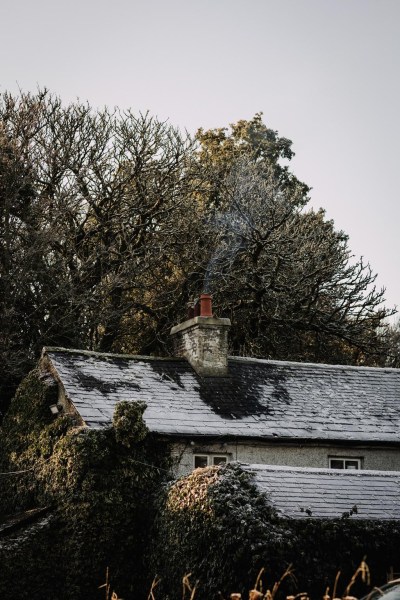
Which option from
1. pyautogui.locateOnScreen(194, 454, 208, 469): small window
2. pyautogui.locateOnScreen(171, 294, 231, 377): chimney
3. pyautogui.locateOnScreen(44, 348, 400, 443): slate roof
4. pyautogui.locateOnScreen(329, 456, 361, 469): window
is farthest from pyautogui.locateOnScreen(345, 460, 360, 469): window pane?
pyautogui.locateOnScreen(171, 294, 231, 377): chimney

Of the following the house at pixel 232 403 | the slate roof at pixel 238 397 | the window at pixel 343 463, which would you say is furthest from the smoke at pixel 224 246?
the window at pixel 343 463

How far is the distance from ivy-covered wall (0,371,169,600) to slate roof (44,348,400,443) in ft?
2.03

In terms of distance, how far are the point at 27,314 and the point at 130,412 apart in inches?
359

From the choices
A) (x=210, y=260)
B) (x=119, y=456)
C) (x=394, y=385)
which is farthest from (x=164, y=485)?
(x=210, y=260)

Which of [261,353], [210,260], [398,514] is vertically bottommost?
[398,514]

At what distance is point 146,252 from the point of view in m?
27.7

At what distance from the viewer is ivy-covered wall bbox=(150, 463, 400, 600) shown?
13.2m

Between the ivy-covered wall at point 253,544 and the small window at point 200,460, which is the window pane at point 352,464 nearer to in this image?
the small window at point 200,460

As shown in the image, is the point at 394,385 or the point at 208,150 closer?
the point at 394,385

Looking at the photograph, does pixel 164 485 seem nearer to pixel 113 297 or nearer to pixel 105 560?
pixel 105 560

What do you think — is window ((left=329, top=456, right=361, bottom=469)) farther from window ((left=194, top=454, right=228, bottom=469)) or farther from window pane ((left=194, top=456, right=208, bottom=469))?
window pane ((left=194, top=456, right=208, bottom=469))

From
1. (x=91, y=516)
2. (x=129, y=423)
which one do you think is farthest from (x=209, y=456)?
(x=91, y=516)

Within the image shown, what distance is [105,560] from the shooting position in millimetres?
16562

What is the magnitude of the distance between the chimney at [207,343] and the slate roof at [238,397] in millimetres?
263
